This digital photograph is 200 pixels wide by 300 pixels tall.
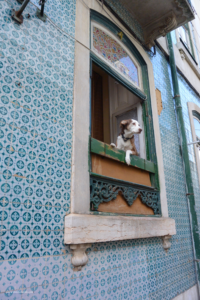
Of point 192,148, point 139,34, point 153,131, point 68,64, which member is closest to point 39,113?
point 68,64

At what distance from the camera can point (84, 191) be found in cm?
261

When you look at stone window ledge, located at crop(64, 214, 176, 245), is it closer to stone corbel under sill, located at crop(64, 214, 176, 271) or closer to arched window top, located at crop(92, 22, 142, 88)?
stone corbel under sill, located at crop(64, 214, 176, 271)

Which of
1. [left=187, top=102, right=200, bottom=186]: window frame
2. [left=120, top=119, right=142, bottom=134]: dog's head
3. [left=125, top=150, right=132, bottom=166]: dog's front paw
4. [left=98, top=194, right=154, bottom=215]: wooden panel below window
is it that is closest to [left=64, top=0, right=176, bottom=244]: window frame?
[left=98, top=194, right=154, bottom=215]: wooden panel below window

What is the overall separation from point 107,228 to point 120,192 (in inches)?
27.3

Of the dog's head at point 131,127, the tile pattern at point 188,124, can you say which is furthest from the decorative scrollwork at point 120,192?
the tile pattern at point 188,124

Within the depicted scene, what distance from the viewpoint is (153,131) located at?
14.4 feet

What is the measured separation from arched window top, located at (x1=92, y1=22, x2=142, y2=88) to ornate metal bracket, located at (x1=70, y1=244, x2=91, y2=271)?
289cm

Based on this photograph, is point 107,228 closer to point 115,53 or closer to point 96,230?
point 96,230

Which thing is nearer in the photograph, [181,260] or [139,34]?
[181,260]

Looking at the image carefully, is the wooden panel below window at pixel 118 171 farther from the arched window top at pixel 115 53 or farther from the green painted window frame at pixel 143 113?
the arched window top at pixel 115 53

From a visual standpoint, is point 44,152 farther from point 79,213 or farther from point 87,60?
point 87,60

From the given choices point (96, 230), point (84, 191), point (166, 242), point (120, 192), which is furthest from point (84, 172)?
point (166, 242)

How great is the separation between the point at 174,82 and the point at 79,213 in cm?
470

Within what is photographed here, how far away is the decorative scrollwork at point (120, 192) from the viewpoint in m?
2.79
